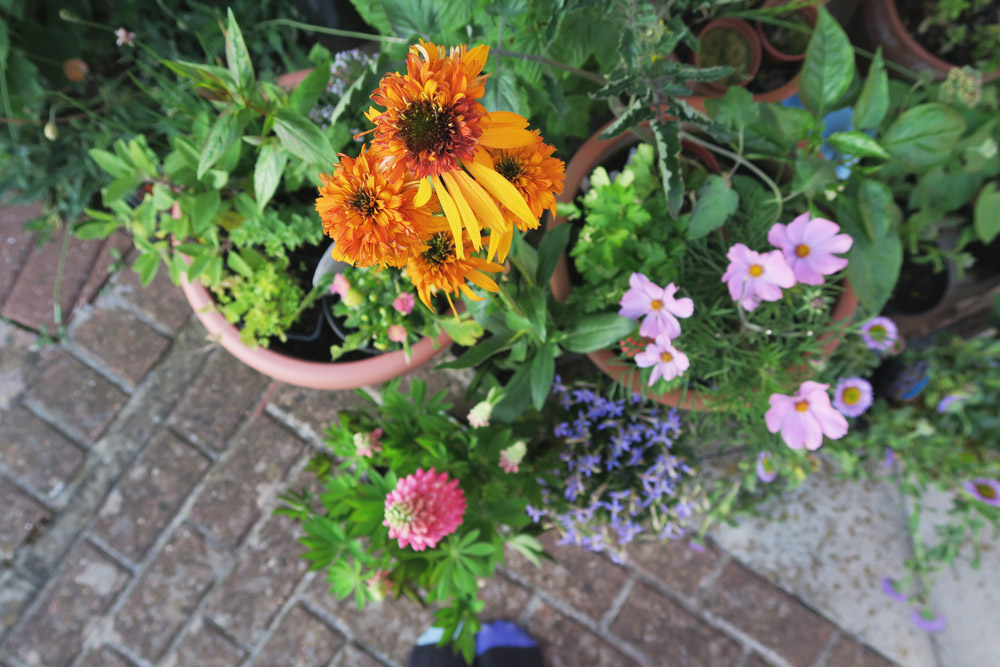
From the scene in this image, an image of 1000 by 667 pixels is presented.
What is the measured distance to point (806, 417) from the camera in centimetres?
94

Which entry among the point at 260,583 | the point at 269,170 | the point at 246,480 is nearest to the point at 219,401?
the point at 246,480

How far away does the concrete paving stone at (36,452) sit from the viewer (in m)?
1.69

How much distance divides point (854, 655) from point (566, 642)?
0.77 m

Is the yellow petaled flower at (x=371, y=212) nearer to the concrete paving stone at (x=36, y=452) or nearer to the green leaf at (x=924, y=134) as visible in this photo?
the green leaf at (x=924, y=134)

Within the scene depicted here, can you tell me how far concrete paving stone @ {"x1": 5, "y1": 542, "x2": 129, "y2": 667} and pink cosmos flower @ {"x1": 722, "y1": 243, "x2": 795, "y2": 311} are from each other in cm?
177

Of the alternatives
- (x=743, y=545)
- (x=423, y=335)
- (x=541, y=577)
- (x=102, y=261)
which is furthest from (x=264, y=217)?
(x=743, y=545)

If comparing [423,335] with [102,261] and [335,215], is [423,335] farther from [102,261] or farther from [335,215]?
[102,261]

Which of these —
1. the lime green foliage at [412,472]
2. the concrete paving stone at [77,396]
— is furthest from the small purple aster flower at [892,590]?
the concrete paving stone at [77,396]

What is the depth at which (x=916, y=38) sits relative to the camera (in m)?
1.42

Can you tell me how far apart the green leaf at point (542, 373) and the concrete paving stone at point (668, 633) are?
3.13 feet

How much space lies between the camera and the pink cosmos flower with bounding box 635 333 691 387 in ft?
2.91

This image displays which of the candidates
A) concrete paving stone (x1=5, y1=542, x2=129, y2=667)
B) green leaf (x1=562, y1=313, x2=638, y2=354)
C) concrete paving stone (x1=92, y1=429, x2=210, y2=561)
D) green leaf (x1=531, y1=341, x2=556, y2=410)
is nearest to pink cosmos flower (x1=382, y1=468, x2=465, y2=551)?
green leaf (x1=531, y1=341, x2=556, y2=410)

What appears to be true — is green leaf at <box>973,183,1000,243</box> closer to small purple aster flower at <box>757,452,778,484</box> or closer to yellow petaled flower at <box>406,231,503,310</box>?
small purple aster flower at <box>757,452,778,484</box>

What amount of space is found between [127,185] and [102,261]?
2.68 ft
